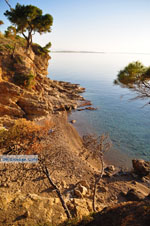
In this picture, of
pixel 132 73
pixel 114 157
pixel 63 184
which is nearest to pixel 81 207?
pixel 63 184

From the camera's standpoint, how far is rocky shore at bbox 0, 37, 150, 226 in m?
6.15

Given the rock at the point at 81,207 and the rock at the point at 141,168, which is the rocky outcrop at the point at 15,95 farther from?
the rock at the point at 141,168

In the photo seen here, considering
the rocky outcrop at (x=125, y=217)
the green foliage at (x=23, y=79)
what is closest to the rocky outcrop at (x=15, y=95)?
the green foliage at (x=23, y=79)

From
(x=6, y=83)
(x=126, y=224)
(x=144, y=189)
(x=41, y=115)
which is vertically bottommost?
(x=144, y=189)

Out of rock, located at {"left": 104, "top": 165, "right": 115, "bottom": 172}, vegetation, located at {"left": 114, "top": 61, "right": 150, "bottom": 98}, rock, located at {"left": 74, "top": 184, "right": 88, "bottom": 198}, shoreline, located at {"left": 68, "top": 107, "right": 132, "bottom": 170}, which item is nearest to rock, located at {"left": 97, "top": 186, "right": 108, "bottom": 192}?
rock, located at {"left": 74, "top": 184, "right": 88, "bottom": 198}

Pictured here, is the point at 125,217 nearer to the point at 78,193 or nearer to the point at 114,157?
the point at 78,193

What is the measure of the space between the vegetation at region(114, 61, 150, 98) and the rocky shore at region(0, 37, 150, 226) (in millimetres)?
6470

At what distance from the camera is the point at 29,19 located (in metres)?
25.8

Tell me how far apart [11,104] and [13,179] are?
12.4 metres

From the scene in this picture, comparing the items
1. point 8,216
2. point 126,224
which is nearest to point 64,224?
point 8,216

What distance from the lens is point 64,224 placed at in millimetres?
6117

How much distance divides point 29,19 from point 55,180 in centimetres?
3294

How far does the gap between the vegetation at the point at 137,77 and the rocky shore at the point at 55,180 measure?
255 inches

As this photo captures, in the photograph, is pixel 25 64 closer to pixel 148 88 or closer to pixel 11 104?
pixel 11 104
